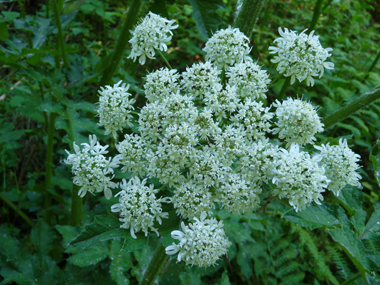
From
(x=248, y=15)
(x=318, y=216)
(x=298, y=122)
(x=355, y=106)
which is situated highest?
(x=248, y=15)

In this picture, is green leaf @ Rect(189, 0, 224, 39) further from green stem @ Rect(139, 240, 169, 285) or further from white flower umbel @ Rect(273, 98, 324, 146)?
green stem @ Rect(139, 240, 169, 285)

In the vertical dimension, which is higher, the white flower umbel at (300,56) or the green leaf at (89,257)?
the white flower umbel at (300,56)

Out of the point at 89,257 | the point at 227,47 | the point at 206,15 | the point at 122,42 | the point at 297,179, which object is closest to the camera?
the point at 297,179

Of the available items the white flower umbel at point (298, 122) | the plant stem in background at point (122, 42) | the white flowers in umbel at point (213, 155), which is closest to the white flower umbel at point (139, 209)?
the white flowers in umbel at point (213, 155)

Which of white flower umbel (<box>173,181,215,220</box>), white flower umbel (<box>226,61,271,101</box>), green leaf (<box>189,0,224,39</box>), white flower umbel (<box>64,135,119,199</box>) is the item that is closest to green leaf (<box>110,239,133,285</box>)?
white flower umbel (<box>64,135,119,199</box>)

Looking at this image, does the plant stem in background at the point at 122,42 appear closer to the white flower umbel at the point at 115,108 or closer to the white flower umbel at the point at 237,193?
the white flower umbel at the point at 115,108

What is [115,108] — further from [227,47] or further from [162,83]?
[227,47]

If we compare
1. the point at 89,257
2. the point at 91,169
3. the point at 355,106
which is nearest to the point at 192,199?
the point at 91,169
